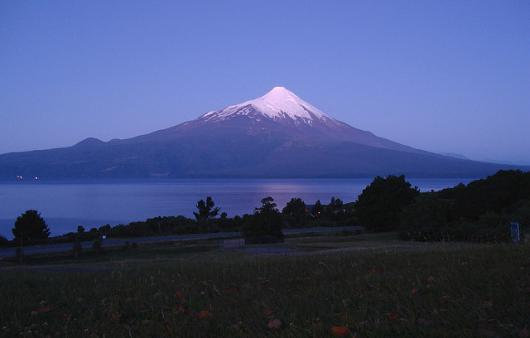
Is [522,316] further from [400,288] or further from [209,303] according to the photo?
[209,303]

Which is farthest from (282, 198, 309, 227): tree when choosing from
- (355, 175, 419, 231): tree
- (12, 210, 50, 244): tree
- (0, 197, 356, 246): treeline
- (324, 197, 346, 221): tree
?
(12, 210, 50, 244): tree

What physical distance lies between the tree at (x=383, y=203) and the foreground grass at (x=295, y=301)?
34.6m

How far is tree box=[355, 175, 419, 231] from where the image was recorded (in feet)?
140

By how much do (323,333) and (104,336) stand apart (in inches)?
71.3

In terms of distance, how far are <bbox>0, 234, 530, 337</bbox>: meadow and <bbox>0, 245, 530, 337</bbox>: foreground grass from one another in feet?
0.04

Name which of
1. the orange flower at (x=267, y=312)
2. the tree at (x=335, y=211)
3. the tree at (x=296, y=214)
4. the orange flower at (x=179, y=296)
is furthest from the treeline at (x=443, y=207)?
the orange flower at (x=267, y=312)

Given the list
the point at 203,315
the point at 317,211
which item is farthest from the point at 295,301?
the point at 317,211

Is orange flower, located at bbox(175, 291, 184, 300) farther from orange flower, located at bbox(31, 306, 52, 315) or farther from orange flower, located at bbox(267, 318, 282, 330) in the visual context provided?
orange flower, located at bbox(267, 318, 282, 330)

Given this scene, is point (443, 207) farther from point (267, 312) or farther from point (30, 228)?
point (267, 312)

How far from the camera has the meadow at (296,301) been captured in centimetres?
479

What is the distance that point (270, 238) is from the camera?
3394 cm

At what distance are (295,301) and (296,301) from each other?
0.04 feet

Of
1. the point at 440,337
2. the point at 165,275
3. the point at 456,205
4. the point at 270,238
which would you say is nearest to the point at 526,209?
the point at 456,205

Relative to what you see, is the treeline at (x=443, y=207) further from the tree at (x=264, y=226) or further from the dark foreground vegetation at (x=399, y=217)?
the tree at (x=264, y=226)
